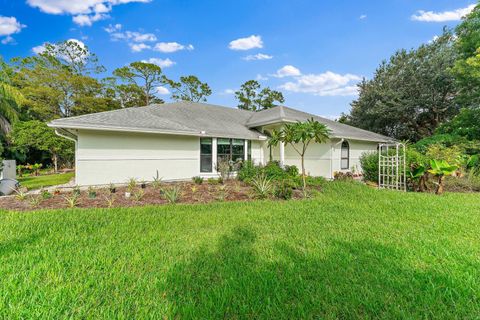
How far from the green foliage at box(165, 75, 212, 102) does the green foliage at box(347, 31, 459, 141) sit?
20.5 m

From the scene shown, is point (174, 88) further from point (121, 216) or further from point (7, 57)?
point (121, 216)

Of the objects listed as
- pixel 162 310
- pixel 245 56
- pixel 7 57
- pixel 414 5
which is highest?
pixel 7 57

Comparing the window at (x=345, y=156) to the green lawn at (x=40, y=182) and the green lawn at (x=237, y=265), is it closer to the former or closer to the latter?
the green lawn at (x=237, y=265)

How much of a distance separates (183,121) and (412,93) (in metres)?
21.6

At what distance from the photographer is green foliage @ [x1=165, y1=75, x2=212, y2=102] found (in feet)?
93.6

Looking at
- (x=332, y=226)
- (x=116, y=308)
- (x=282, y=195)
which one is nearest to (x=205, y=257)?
(x=116, y=308)

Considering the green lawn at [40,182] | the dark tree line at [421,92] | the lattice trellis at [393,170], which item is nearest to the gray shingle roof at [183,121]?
the lattice trellis at [393,170]

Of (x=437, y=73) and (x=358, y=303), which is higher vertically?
(x=437, y=73)

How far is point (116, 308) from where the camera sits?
2.12m

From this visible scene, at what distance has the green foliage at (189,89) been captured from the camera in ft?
93.6

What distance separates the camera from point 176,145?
1030cm

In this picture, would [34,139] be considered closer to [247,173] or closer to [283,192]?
[247,173]

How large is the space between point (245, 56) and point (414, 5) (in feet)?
32.5

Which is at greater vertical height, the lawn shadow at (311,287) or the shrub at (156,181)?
the shrub at (156,181)
